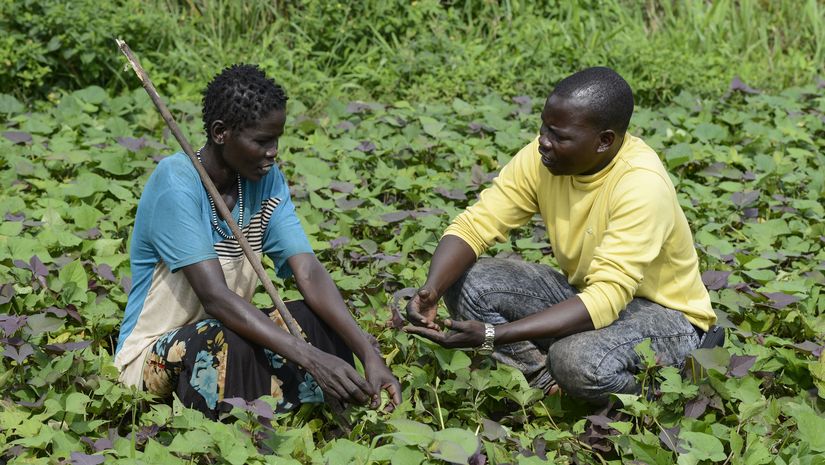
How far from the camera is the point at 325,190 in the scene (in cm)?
446

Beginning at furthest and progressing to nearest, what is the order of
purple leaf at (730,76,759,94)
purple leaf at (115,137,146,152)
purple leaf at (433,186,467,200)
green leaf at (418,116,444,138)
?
purple leaf at (730,76,759,94), green leaf at (418,116,444,138), purple leaf at (115,137,146,152), purple leaf at (433,186,467,200)

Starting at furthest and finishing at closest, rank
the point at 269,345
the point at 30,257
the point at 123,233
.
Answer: the point at 123,233 → the point at 30,257 → the point at 269,345

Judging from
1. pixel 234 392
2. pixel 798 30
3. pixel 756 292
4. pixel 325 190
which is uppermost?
pixel 234 392

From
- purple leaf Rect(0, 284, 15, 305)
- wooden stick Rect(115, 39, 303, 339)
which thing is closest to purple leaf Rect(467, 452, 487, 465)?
wooden stick Rect(115, 39, 303, 339)

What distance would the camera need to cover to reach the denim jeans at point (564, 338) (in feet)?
9.52

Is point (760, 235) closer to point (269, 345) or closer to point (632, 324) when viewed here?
point (632, 324)

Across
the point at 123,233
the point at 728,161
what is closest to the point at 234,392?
the point at 123,233

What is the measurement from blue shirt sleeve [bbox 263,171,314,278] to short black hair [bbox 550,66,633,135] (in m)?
0.82

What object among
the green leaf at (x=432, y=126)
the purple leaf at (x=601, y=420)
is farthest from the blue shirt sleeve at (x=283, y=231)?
the green leaf at (x=432, y=126)

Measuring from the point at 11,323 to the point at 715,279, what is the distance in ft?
7.40

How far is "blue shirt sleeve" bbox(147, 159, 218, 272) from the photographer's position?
2830 millimetres

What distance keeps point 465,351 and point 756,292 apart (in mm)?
1128

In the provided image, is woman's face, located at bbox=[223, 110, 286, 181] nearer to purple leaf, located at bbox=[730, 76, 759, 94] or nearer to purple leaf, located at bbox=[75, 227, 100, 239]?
purple leaf, located at bbox=[75, 227, 100, 239]

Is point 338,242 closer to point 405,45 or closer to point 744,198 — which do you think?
point 744,198
